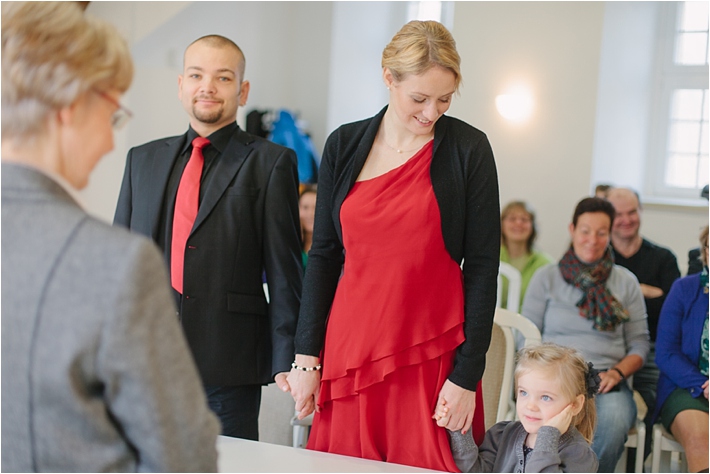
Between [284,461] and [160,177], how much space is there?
2.85 feet

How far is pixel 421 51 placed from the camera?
160cm

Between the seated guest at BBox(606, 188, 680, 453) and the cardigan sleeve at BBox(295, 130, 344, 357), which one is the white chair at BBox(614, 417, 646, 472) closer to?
the seated guest at BBox(606, 188, 680, 453)

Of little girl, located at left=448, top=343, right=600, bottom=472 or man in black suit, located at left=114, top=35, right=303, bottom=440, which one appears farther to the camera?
man in black suit, located at left=114, top=35, right=303, bottom=440

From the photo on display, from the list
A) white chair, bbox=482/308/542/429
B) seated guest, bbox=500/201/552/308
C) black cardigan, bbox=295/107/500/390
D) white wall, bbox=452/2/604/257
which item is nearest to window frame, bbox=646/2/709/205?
white wall, bbox=452/2/604/257

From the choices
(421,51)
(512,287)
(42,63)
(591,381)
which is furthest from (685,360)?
(42,63)

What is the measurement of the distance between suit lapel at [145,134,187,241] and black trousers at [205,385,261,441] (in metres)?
0.43

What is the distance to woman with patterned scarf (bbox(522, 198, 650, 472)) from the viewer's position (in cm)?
313

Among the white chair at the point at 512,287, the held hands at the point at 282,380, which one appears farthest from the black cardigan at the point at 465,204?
the white chair at the point at 512,287

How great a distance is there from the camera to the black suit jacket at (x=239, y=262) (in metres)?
1.97

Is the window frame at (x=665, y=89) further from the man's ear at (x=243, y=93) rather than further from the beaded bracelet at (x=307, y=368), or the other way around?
the beaded bracelet at (x=307, y=368)

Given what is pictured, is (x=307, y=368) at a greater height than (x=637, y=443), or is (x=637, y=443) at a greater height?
(x=307, y=368)

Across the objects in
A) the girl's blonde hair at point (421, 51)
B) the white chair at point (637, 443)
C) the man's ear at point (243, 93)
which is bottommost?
the white chair at point (637, 443)

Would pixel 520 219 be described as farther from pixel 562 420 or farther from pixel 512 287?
pixel 562 420

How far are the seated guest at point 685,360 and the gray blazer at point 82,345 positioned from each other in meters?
2.34
